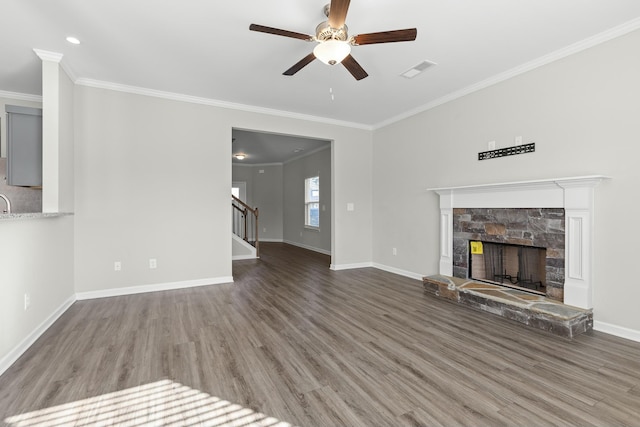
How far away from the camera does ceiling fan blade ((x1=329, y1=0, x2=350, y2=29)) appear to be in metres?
1.96

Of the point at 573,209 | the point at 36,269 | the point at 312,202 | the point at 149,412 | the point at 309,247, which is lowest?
the point at 149,412

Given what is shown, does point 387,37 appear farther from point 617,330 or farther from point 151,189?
point 151,189

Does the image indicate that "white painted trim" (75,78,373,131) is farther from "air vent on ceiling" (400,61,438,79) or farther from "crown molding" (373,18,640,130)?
"air vent on ceiling" (400,61,438,79)

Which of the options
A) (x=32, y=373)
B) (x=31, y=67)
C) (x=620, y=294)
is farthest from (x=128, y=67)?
(x=620, y=294)

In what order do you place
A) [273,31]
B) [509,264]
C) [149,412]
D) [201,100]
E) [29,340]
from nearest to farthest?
[149,412], [273,31], [29,340], [509,264], [201,100]

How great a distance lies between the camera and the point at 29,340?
8.02ft

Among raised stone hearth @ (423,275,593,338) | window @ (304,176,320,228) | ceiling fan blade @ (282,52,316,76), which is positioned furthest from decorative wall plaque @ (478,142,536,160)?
window @ (304,176,320,228)

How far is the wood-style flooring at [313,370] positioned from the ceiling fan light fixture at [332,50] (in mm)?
2364

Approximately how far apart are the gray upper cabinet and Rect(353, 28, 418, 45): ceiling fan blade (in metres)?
3.42

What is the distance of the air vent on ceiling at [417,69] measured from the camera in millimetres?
3287

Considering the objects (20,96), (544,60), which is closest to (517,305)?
(544,60)

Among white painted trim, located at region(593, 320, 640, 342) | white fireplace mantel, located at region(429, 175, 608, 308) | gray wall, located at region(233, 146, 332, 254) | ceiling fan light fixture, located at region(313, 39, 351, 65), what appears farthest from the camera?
gray wall, located at region(233, 146, 332, 254)

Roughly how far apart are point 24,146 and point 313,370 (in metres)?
3.78

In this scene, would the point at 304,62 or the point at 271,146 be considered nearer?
the point at 304,62
